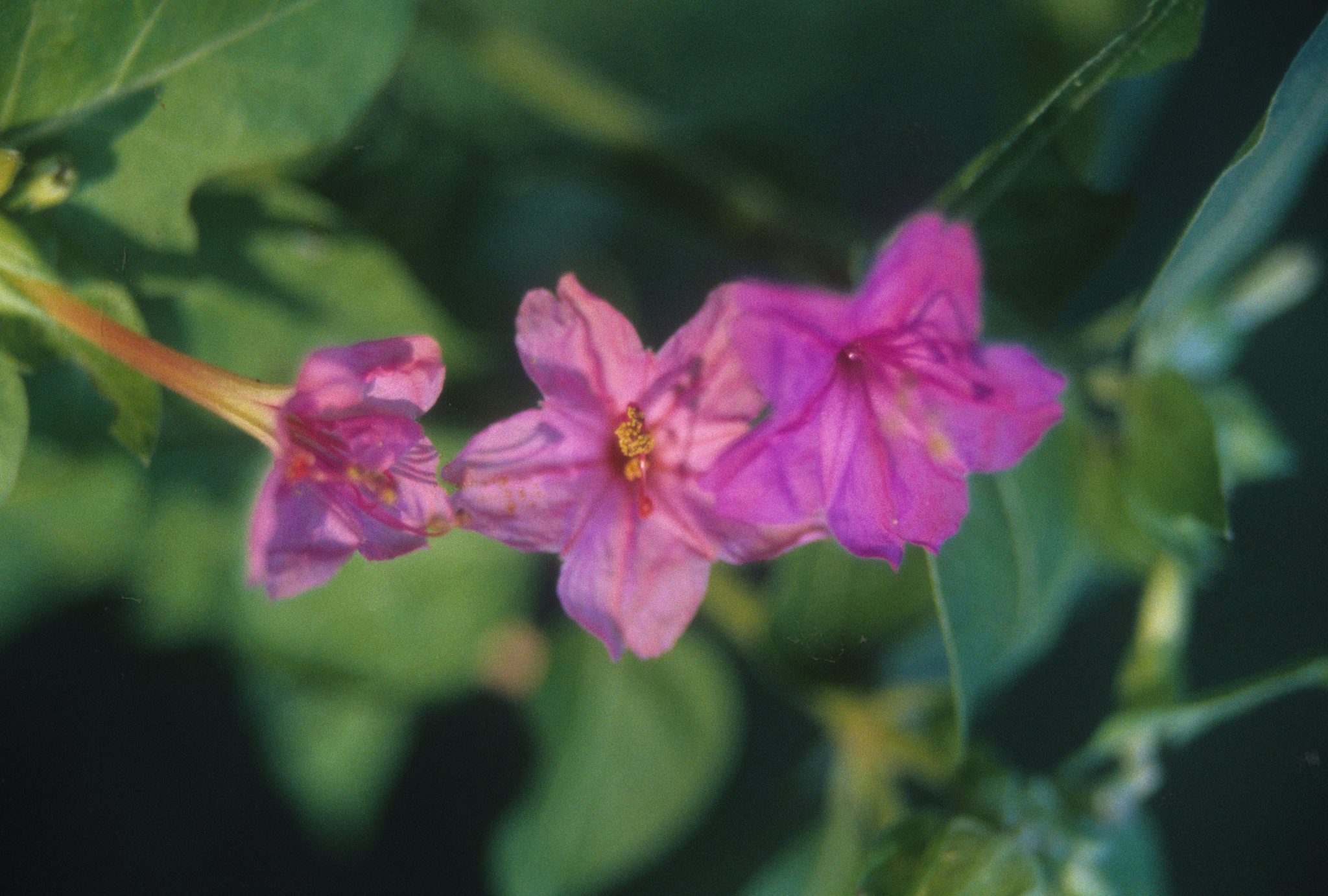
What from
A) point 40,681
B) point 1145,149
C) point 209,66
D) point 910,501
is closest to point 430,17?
point 209,66

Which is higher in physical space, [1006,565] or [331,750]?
[1006,565]

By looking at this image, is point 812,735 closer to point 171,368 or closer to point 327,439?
point 327,439

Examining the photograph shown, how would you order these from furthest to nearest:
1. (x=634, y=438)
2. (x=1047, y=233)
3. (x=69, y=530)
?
(x=69, y=530) < (x=1047, y=233) < (x=634, y=438)

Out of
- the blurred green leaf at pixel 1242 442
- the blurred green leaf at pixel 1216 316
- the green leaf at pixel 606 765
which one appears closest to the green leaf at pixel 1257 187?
the blurred green leaf at pixel 1216 316

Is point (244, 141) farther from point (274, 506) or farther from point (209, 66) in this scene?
point (274, 506)

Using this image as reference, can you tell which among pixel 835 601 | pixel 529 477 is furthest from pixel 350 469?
pixel 835 601

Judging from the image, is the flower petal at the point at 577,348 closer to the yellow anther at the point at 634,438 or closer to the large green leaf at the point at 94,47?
the yellow anther at the point at 634,438

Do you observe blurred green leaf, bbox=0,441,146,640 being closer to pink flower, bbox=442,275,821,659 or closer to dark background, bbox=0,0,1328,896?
dark background, bbox=0,0,1328,896
